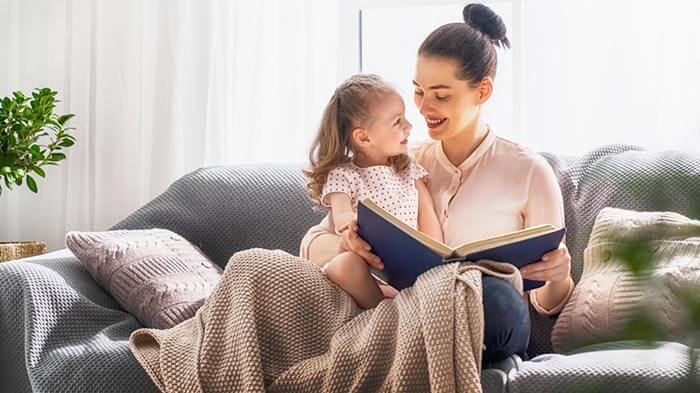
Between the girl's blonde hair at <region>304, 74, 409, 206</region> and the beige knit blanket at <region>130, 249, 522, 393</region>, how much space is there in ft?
1.07

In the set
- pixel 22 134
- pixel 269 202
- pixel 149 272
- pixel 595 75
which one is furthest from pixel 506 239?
pixel 22 134

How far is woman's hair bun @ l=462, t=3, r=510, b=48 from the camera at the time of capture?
7.72 feet

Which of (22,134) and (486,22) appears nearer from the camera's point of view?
(486,22)

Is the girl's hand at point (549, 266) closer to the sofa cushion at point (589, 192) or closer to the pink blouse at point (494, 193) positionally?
the pink blouse at point (494, 193)

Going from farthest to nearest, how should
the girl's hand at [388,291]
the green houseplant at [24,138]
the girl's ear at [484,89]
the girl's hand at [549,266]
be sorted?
1. the green houseplant at [24,138]
2. the girl's ear at [484,89]
3. the girl's hand at [388,291]
4. the girl's hand at [549,266]

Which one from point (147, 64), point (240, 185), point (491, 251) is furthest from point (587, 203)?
point (147, 64)

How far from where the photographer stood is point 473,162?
2338mm

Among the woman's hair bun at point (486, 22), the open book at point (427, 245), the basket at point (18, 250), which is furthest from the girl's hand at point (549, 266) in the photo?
the basket at point (18, 250)

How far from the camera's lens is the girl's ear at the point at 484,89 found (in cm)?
232

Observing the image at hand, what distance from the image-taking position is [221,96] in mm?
3445

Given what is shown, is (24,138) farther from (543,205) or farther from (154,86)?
(543,205)

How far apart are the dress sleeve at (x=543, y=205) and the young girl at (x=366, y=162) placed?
0.22 m

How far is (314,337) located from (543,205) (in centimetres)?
64

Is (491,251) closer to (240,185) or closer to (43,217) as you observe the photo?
(240,185)
